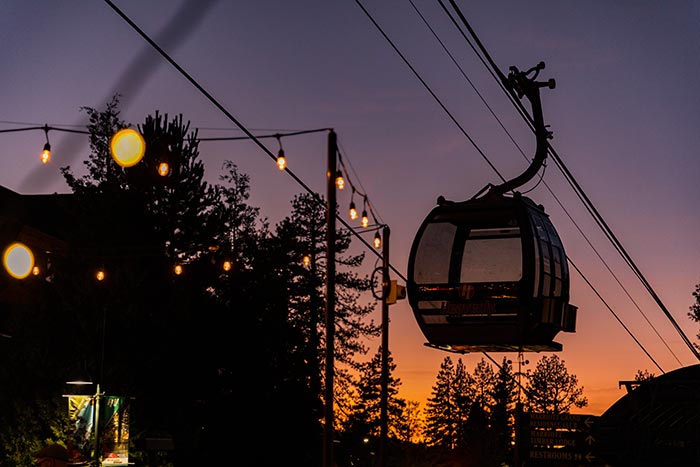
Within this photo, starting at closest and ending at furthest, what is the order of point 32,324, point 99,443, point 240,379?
1. point 99,443
2. point 32,324
3. point 240,379

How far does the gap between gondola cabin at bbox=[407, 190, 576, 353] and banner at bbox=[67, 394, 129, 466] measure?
44.0ft

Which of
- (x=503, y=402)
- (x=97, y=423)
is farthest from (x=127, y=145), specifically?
(x=503, y=402)

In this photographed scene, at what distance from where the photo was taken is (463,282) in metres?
17.9

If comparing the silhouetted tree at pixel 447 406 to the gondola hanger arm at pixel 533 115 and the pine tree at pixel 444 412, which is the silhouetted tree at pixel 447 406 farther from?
the gondola hanger arm at pixel 533 115

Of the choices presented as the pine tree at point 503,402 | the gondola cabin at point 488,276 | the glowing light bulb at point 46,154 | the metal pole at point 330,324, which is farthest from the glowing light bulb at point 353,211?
the pine tree at point 503,402

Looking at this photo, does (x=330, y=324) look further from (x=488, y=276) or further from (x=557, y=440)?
(x=557, y=440)

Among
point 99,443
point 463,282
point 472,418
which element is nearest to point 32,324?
point 99,443

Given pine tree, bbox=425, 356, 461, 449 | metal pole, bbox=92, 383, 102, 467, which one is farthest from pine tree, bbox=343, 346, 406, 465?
metal pole, bbox=92, 383, 102, 467

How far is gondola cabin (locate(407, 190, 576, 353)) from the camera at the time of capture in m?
17.2

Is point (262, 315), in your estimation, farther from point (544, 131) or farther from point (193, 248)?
point (544, 131)

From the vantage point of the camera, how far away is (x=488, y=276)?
1773cm

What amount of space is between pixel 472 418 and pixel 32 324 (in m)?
79.6

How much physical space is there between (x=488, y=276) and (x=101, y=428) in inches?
582

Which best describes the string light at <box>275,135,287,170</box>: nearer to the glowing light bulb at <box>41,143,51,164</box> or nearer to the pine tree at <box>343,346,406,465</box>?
the glowing light bulb at <box>41,143,51,164</box>
